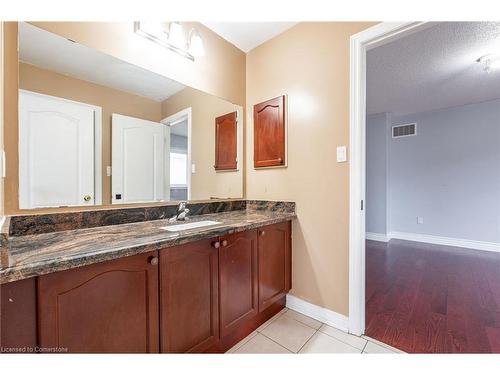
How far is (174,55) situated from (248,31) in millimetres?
745

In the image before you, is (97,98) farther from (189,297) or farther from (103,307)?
(189,297)

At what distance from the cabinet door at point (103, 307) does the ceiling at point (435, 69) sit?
2.78 metres

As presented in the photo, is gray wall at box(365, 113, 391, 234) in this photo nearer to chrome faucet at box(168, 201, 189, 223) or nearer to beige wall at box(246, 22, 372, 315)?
beige wall at box(246, 22, 372, 315)

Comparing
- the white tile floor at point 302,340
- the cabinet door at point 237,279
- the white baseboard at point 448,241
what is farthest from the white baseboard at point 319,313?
the white baseboard at point 448,241

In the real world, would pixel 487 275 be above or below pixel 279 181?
below

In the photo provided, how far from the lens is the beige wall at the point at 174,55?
4.10 ft

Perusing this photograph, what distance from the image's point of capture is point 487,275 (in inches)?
101

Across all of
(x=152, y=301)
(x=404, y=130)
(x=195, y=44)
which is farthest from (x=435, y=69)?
(x=152, y=301)

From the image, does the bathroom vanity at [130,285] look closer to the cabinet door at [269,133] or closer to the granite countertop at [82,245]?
the granite countertop at [82,245]

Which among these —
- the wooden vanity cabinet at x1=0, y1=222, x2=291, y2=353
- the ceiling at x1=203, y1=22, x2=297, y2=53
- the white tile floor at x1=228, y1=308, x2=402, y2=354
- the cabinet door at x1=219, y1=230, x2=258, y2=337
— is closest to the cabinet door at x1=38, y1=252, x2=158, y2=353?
the wooden vanity cabinet at x1=0, y1=222, x2=291, y2=353

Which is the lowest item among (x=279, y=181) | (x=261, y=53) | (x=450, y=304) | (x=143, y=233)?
(x=450, y=304)
